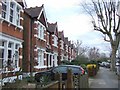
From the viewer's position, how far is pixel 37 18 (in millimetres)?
27703

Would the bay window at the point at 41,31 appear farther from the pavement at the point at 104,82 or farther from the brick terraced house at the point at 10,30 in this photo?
the pavement at the point at 104,82

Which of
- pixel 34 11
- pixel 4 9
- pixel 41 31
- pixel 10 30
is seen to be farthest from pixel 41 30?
pixel 4 9

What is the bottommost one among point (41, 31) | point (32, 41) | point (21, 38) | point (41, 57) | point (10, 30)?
point (41, 57)

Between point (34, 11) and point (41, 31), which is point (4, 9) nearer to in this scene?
point (34, 11)

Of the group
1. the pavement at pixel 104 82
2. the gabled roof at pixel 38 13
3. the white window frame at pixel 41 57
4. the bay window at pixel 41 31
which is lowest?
the pavement at pixel 104 82

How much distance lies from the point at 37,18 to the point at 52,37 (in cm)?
1297

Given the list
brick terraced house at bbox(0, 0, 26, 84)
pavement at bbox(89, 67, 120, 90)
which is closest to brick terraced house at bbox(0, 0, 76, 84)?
brick terraced house at bbox(0, 0, 26, 84)

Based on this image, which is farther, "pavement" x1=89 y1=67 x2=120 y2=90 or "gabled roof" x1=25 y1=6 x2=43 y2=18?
"gabled roof" x1=25 y1=6 x2=43 y2=18

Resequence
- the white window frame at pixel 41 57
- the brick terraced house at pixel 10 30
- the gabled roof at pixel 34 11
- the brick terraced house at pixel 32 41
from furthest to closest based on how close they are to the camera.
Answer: the white window frame at pixel 41 57, the gabled roof at pixel 34 11, the brick terraced house at pixel 32 41, the brick terraced house at pixel 10 30

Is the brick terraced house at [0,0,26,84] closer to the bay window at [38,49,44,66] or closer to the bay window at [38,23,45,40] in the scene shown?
the bay window at [38,23,45,40]

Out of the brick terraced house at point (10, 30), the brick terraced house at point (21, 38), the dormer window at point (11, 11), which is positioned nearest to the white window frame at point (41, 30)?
the brick terraced house at point (21, 38)

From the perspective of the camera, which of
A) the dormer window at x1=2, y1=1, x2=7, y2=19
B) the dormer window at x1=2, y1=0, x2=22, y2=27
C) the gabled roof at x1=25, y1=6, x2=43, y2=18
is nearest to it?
the dormer window at x1=2, y1=1, x2=7, y2=19

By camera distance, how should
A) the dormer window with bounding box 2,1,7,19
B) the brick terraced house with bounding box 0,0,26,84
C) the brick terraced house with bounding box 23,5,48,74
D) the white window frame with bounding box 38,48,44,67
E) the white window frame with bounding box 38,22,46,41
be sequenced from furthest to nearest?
1. the white window frame with bounding box 38,48,44,67
2. the white window frame with bounding box 38,22,46,41
3. the brick terraced house with bounding box 23,5,48,74
4. the dormer window with bounding box 2,1,7,19
5. the brick terraced house with bounding box 0,0,26,84

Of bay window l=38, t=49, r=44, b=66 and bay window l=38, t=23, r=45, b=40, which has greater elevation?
bay window l=38, t=23, r=45, b=40
